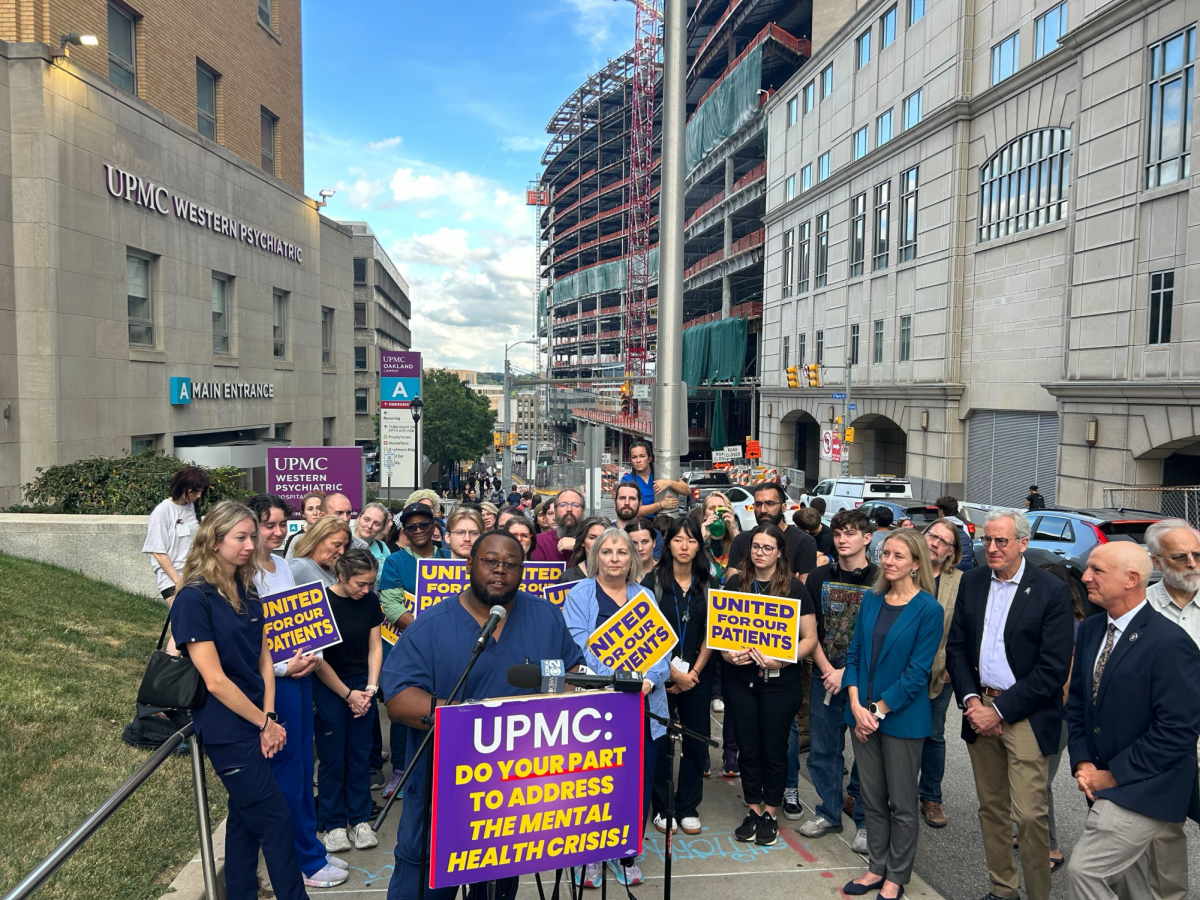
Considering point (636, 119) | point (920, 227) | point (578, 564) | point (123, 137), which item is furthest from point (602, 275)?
point (578, 564)

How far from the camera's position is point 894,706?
16.4 ft

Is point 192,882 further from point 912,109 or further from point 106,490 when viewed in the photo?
point 912,109

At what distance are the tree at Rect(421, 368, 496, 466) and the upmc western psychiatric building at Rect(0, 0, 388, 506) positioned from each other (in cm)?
3793

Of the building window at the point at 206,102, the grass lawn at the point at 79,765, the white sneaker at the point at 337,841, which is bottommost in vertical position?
the white sneaker at the point at 337,841

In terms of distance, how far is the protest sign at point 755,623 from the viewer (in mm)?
5551

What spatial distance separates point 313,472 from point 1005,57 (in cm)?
2574

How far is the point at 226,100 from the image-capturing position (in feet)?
82.2

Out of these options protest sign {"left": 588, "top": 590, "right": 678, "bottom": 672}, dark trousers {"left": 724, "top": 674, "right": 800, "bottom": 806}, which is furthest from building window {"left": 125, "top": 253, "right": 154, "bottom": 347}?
dark trousers {"left": 724, "top": 674, "right": 800, "bottom": 806}

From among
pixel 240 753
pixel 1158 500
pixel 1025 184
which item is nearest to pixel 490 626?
pixel 240 753

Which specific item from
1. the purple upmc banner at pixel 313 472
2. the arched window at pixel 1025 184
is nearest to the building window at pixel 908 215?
the arched window at pixel 1025 184

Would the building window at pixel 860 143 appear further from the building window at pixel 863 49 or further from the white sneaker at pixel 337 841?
the white sneaker at pixel 337 841

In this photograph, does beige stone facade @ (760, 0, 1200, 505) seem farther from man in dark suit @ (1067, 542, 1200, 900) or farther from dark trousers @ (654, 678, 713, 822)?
man in dark suit @ (1067, 542, 1200, 900)

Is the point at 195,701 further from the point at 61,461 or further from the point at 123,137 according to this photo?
the point at 123,137

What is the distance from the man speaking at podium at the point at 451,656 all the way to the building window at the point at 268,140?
94.9ft
